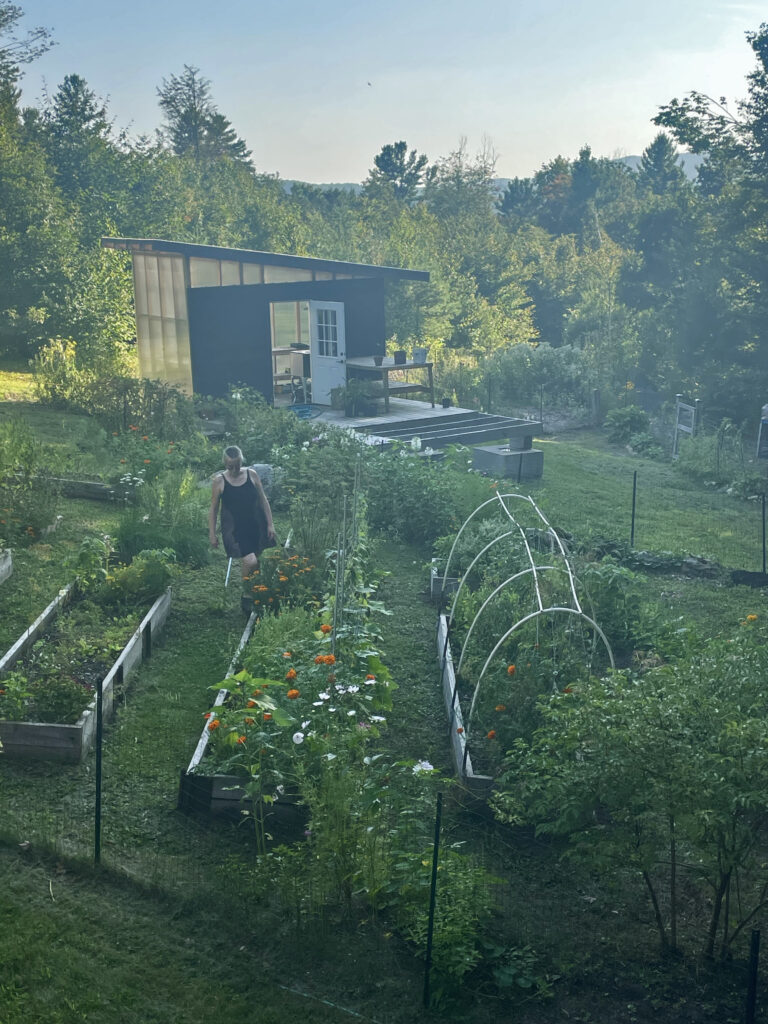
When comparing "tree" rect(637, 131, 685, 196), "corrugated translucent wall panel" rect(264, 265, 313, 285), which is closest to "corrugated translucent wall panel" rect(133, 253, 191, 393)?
"corrugated translucent wall panel" rect(264, 265, 313, 285)

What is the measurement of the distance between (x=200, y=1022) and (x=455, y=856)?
1353mm

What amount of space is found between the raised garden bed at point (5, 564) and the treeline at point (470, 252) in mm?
9959

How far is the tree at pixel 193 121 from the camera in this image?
68562 mm

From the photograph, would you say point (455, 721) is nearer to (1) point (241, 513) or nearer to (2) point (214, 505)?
(1) point (241, 513)

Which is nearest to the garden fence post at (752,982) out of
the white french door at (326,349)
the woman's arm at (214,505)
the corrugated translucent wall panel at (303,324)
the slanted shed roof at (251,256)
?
the woman's arm at (214,505)

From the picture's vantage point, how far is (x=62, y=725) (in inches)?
233

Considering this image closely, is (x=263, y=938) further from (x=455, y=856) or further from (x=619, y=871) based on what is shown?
(x=619, y=871)

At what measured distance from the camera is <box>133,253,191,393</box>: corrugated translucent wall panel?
732 inches

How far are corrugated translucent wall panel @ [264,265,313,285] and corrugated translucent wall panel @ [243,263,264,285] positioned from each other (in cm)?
13

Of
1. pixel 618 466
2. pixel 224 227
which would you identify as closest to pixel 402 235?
pixel 224 227

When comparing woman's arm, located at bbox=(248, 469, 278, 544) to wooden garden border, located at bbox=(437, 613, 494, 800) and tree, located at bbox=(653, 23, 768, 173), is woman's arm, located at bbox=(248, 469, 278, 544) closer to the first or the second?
wooden garden border, located at bbox=(437, 613, 494, 800)

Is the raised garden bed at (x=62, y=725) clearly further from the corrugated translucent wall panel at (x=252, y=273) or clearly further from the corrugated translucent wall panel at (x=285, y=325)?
the corrugated translucent wall panel at (x=285, y=325)

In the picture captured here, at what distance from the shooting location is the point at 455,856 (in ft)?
14.8

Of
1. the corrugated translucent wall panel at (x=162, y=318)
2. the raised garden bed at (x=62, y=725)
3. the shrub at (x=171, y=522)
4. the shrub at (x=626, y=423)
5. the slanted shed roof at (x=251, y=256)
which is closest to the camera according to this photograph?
the raised garden bed at (x=62, y=725)
